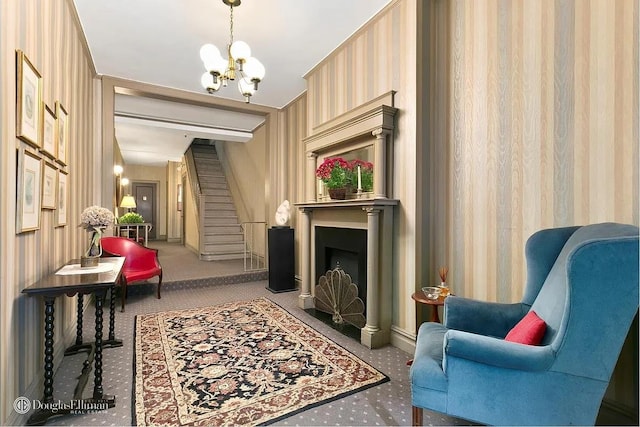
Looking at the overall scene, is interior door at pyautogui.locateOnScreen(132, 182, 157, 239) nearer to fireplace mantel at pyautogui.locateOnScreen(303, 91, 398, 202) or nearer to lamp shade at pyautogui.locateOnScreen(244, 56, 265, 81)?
fireplace mantel at pyautogui.locateOnScreen(303, 91, 398, 202)

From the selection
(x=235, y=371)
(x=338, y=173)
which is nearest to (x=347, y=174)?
(x=338, y=173)

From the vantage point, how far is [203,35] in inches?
129

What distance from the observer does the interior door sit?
11.4 m

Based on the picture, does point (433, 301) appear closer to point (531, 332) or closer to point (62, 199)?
point (531, 332)

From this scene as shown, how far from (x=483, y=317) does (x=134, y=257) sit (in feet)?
14.1

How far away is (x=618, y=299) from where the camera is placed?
123 centimetres

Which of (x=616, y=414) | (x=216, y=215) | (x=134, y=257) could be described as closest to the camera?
(x=616, y=414)

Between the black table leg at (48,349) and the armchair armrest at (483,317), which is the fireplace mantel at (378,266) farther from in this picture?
the black table leg at (48,349)

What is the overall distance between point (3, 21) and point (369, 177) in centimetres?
261

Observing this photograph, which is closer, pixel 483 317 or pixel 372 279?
pixel 483 317

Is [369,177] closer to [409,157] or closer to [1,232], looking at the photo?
[409,157]

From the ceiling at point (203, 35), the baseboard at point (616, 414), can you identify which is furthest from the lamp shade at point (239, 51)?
the baseboard at point (616, 414)

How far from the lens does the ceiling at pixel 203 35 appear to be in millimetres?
2805

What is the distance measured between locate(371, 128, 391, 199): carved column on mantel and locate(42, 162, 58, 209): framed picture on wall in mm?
2504
